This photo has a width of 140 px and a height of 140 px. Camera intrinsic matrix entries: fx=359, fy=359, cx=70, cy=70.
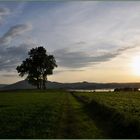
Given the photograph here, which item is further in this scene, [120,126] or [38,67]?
[38,67]

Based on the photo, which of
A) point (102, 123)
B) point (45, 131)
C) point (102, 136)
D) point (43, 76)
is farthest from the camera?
point (43, 76)

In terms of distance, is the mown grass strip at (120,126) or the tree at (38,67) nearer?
the mown grass strip at (120,126)

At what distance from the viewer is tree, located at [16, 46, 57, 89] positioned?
13388 cm

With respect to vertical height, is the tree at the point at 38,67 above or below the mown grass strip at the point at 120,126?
above

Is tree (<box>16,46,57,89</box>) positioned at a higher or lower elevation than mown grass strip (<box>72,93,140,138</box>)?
higher

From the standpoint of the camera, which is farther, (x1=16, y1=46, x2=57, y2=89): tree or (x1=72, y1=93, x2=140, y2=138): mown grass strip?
(x1=16, y1=46, x2=57, y2=89): tree

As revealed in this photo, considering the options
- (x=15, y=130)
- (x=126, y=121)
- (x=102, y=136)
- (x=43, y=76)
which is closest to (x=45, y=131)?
(x=15, y=130)

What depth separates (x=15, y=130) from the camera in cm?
2183

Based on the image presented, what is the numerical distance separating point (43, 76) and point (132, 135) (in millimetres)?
116187

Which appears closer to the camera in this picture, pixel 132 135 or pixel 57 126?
pixel 132 135

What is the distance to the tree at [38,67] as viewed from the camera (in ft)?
439

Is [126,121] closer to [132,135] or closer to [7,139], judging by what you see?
[132,135]

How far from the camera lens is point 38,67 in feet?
447

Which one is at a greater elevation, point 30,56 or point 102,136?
point 30,56
